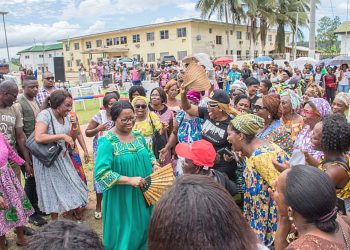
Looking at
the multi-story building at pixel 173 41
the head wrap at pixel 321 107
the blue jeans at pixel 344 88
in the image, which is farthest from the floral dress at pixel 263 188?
the multi-story building at pixel 173 41

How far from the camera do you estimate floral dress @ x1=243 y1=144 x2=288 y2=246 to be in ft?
8.63

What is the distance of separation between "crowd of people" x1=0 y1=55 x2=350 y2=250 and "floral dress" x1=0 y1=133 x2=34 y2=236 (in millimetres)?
11

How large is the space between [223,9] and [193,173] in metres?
34.8

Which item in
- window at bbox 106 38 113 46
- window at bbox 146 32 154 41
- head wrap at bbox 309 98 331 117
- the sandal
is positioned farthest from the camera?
window at bbox 106 38 113 46

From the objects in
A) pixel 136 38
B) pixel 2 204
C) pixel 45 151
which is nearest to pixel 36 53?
pixel 136 38

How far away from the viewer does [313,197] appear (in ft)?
5.71

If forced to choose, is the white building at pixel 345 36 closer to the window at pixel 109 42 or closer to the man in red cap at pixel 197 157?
the window at pixel 109 42

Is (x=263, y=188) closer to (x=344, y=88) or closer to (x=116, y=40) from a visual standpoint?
(x=344, y=88)

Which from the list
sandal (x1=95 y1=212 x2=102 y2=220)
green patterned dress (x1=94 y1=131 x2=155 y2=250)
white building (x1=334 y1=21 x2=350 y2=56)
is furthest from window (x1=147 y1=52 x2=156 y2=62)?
green patterned dress (x1=94 y1=131 x2=155 y2=250)

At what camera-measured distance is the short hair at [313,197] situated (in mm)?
1726

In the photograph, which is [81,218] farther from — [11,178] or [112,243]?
[112,243]

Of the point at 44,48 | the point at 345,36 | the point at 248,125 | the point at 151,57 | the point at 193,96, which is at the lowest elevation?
the point at 248,125

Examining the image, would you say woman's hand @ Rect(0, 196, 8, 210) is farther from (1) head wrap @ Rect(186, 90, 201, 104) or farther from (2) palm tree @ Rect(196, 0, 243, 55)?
(2) palm tree @ Rect(196, 0, 243, 55)

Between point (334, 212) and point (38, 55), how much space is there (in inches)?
3108
